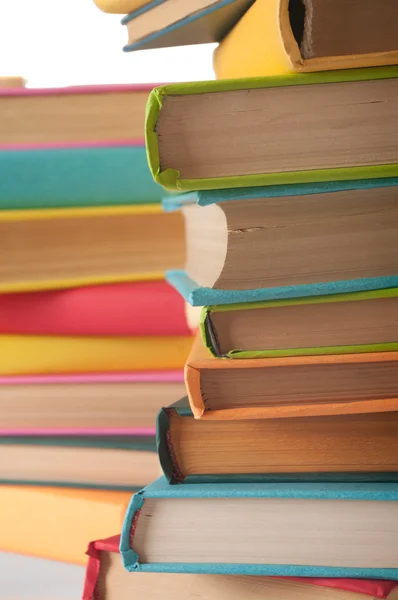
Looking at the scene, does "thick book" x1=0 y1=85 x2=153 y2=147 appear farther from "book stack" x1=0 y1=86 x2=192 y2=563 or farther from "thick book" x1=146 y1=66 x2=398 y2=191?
"thick book" x1=146 y1=66 x2=398 y2=191

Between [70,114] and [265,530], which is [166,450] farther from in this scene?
[70,114]

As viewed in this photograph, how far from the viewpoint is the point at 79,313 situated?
911 millimetres

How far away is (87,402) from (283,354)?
0.36 meters

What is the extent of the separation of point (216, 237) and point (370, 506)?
0.25 m

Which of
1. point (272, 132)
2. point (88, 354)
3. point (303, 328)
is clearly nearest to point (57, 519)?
point (88, 354)

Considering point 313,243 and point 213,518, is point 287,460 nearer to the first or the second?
point 213,518

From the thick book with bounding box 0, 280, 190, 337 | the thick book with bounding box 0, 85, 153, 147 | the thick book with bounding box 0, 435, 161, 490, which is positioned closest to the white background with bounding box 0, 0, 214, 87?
the thick book with bounding box 0, 85, 153, 147

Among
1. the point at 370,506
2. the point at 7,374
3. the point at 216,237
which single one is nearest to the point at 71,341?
the point at 7,374

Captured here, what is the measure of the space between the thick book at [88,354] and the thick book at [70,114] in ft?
0.76

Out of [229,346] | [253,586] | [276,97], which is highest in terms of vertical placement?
[276,97]

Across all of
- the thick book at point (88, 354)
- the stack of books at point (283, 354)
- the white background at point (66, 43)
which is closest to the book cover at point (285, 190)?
the stack of books at point (283, 354)

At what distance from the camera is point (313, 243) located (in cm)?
61

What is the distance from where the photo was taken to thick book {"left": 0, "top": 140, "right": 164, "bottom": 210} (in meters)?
0.91

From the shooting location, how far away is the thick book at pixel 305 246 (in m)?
0.60
